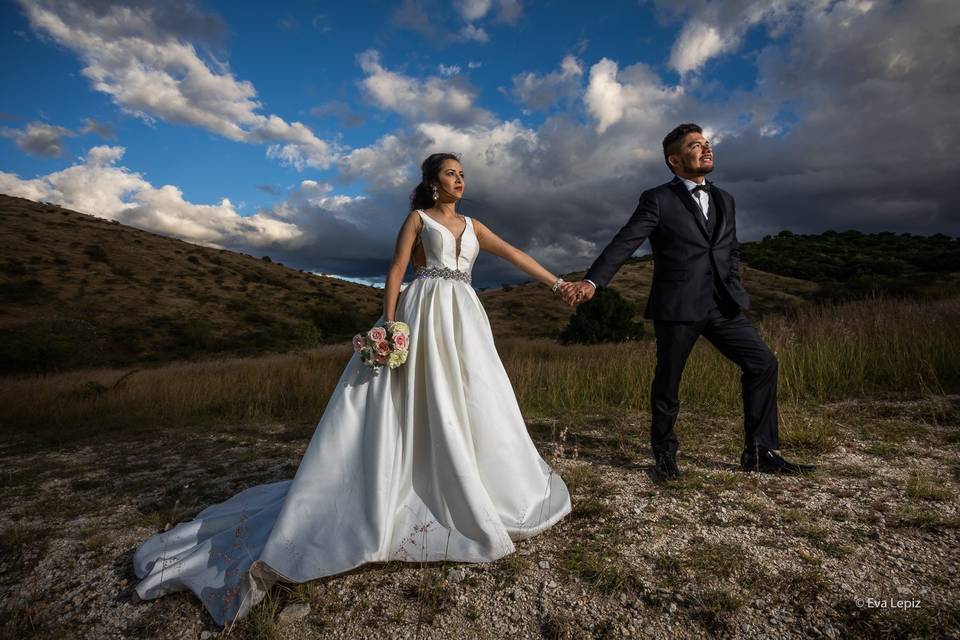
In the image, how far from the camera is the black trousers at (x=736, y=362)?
4090 mm

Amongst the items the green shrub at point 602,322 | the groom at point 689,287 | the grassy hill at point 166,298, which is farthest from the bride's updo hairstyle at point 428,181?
the grassy hill at point 166,298

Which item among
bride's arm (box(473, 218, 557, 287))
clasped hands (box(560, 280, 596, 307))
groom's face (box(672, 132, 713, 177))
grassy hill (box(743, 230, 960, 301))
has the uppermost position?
grassy hill (box(743, 230, 960, 301))

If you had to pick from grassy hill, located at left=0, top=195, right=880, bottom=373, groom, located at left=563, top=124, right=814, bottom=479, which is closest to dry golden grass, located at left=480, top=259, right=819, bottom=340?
grassy hill, located at left=0, top=195, right=880, bottom=373

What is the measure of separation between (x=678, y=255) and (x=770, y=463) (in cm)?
206

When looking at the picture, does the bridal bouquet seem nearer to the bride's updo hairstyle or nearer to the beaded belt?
the beaded belt

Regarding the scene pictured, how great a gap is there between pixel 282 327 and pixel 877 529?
43.2 meters

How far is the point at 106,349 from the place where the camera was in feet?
107

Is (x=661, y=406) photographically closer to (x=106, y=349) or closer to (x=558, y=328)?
(x=558, y=328)

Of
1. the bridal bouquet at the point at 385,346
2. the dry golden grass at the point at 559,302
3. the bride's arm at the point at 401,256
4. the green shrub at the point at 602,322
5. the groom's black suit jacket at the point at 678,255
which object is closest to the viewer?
the bridal bouquet at the point at 385,346

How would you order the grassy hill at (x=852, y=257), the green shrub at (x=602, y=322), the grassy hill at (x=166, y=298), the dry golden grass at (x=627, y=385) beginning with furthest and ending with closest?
the grassy hill at (x=852, y=257) → the grassy hill at (x=166, y=298) → the green shrub at (x=602, y=322) → the dry golden grass at (x=627, y=385)

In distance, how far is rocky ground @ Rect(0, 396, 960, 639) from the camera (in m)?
2.42

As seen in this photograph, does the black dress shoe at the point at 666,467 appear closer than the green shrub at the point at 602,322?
Yes

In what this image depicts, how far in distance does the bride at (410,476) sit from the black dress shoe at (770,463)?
1.86m

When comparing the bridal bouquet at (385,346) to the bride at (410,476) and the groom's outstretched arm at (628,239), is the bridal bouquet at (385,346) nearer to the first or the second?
the bride at (410,476)
